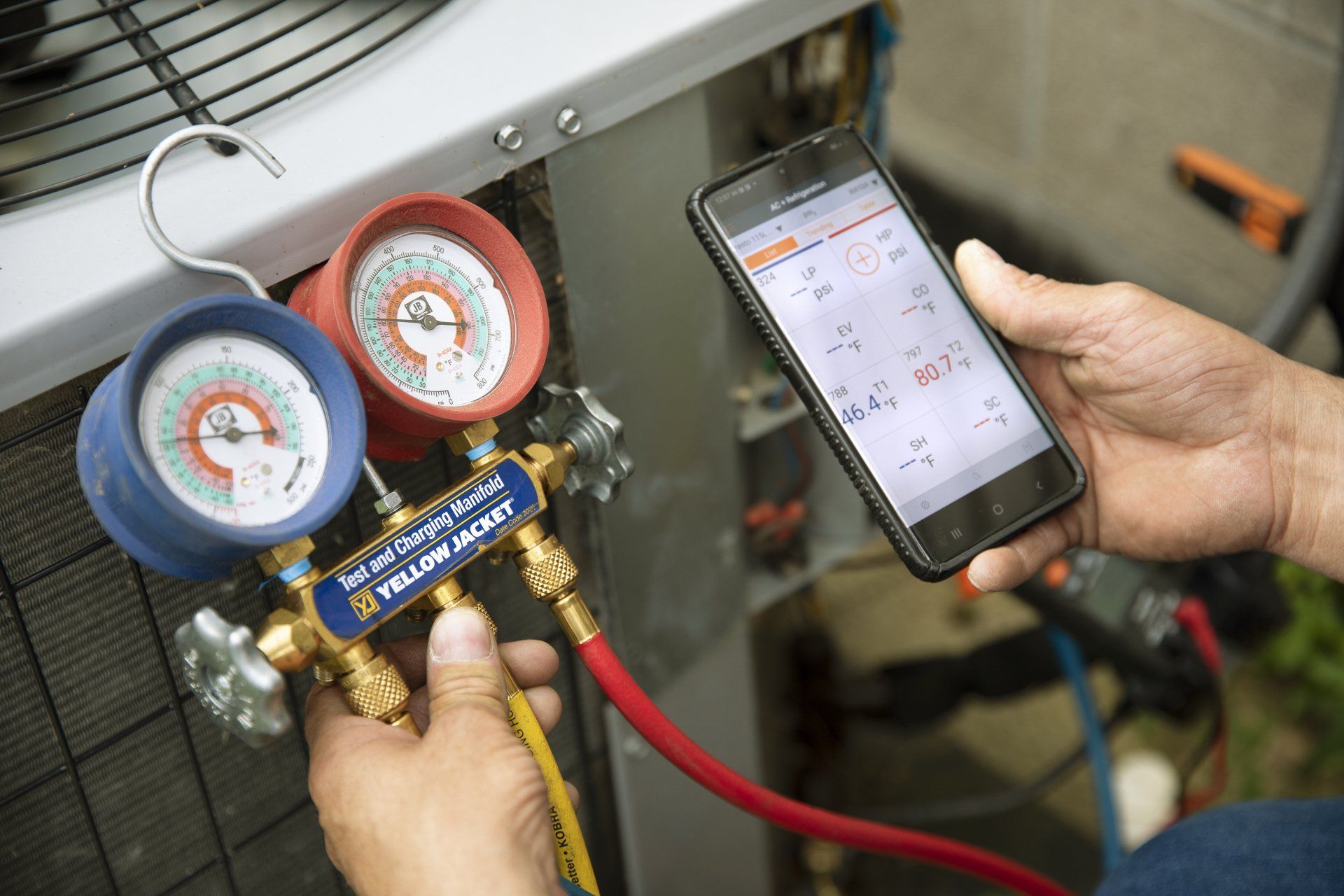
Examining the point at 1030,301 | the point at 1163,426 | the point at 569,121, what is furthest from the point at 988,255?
the point at 569,121

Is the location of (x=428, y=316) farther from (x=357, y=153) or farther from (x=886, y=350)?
(x=886, y=350)

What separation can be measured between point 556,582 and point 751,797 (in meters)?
0.19

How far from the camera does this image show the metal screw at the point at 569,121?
0.70m

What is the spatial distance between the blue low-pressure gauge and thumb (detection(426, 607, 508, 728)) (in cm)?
9

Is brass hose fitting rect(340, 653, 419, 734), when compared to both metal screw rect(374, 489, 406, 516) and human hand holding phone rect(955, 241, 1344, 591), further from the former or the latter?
human hand holding phone rect(955, 241, 1344, 591)

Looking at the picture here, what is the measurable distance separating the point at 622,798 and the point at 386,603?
1.46ft

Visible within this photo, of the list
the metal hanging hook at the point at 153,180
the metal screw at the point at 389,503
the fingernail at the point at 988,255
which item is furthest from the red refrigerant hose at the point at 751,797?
the fingernail at the point at 988,255

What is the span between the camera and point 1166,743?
155cm

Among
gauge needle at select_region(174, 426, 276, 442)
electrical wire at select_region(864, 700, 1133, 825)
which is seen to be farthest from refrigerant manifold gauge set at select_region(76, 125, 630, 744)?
electrical wire at select_region(864, 700, 1133, 825)

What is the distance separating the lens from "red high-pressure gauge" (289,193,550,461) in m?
0.60

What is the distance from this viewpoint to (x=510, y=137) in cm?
68

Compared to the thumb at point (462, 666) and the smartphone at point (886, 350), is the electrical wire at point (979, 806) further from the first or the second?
the thumb at point (462, 666)

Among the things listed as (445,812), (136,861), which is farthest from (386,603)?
(136,861)

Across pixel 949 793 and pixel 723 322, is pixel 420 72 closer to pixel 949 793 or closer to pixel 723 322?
pixel 723 322
